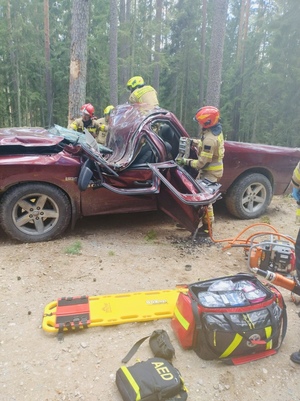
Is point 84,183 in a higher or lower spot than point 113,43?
lower

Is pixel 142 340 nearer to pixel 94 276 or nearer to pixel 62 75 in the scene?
pixel 94 276

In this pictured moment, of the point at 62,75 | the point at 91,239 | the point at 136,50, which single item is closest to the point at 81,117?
the point at 91,239

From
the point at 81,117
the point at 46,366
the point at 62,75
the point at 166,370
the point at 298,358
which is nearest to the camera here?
the point at 166,370

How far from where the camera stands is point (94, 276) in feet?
11.4

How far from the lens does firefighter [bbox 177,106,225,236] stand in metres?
4.62

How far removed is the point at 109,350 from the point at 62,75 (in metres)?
24.7

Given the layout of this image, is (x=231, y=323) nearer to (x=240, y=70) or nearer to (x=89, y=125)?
(x=89, y=125)

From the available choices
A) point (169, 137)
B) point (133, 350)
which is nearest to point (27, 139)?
point (169, 137)

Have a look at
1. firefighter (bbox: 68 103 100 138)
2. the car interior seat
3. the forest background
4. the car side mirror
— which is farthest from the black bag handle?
the forest background

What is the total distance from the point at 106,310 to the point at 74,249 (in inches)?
52.1

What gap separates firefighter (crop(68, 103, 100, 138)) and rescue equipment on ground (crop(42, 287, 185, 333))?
5.51 m

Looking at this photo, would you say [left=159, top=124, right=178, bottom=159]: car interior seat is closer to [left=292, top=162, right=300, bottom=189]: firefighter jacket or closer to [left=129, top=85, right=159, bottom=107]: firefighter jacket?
[left=129, top=85, right=159, bottom=107]: firefighter jacket

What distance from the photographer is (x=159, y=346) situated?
7.69 feet

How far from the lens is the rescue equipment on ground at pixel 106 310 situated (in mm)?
2633
